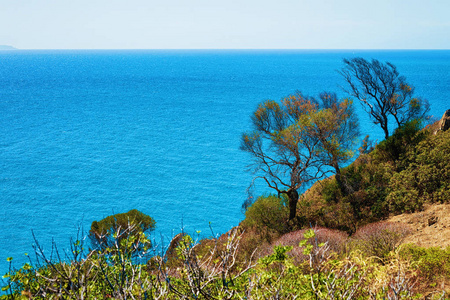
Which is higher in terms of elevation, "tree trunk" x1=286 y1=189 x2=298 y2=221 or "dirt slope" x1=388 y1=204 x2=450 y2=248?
"dirt slope" x1=388 y1=204 x2=450 y2=248

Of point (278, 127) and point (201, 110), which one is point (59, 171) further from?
point (201, 110)

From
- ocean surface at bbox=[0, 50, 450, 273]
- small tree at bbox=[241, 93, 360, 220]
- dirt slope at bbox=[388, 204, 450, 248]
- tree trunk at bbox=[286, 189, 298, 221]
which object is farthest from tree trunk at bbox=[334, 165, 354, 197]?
ocean surface at bbox=[0, 50, 450, 273]

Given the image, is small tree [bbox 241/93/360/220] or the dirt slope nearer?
the dirt slope

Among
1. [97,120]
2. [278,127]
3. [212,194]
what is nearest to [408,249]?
[278,127]

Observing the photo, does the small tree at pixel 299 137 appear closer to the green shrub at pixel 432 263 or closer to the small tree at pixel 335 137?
the small tree at pixel 335 137

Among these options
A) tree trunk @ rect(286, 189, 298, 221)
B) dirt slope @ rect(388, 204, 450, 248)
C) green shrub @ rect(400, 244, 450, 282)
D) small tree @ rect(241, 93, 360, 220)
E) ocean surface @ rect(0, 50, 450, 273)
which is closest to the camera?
green shrub @ rect(400, 244, 450, 282)

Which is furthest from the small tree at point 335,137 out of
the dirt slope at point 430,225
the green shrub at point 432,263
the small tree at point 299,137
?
the green shrub at point 432,263

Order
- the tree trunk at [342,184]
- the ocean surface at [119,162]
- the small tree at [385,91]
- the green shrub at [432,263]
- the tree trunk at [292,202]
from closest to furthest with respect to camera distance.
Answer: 1. the green shrub at [432,263]
2. the tree trunk at [292,202]
3. the tree trunk at [342,184]
4. the small tree at [385,91]
5. the ocean surface at [119,162]

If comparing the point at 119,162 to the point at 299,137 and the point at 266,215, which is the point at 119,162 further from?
the point at 299,137

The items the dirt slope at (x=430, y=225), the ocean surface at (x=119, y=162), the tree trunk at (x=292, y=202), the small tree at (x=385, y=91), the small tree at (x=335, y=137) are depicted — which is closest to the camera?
the dirt slope at (x=430, y=225)

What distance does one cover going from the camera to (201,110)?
3356 inches

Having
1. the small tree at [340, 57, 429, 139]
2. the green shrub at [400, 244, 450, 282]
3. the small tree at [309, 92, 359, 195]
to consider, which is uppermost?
the small tree at [340, 57, 429, 139]

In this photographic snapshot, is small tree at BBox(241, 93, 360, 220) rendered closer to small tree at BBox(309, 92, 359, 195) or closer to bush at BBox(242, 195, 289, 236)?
small tree at BBox(309, 92, 359, 195)

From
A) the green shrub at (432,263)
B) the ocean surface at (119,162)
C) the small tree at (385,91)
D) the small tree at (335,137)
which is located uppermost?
the small tree at (385,91)
